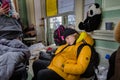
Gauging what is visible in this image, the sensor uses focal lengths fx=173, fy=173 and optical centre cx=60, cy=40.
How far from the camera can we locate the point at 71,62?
197 cm

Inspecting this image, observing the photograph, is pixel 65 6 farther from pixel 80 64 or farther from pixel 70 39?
pixel 80 64

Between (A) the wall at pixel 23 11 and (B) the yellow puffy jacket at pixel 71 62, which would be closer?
(B) the yellow puffy jacket at pixel 71 62

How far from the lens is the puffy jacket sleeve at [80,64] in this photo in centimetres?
181

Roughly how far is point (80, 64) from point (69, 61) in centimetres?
20

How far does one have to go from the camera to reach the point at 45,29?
13.1 feet

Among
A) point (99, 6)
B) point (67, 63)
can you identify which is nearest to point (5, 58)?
point (67, 63)

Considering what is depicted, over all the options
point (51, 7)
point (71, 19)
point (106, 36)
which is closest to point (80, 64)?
point (106, 36)

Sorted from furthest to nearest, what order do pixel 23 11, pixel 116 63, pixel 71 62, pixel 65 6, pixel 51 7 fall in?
1. pixel 23 11
2. pixel 51 7
3. pixel 65 6
4. pixel 71 62
5. pixel 116 63

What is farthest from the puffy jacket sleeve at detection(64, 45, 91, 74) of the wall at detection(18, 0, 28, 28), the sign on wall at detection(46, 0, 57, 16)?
the wall at detection(18, 0, 28, 28)

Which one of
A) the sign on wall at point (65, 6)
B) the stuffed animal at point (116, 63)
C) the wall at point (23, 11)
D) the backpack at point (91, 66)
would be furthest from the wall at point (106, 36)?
the wall at point (23, 11)

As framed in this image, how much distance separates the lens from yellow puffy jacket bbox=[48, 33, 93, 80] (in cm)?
183

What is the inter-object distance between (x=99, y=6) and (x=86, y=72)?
89 cm

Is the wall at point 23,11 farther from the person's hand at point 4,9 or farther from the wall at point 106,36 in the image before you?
the wall at point 106,36

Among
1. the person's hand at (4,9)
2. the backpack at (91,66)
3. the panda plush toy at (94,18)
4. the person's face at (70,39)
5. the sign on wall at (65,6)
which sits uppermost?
the sign on wall at (65,6)
